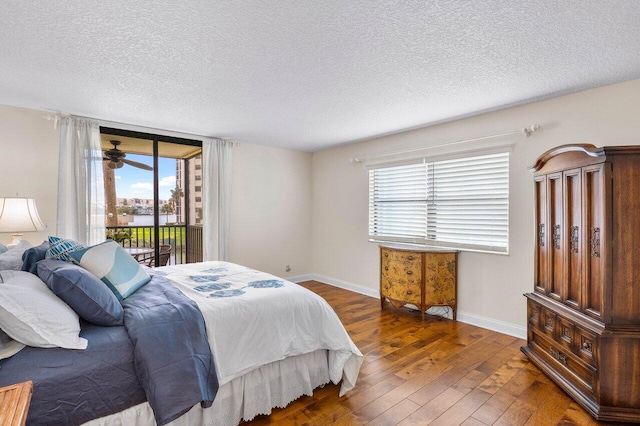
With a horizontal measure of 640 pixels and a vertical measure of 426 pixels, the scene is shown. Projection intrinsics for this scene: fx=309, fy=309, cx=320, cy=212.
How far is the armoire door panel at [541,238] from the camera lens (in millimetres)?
2646

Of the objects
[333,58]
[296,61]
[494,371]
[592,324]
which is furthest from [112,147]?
[592,324]

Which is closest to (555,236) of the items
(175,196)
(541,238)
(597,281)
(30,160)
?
(541,238)

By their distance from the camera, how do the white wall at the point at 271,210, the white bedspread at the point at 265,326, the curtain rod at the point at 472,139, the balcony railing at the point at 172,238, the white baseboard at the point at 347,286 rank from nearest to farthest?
the white bedspread at the point at 265,326 < the curtain rod at the point at 472,139 < the balcony railing at the point at 172,238 < the white baseboard at the point at 347,286 < the white wall at the point at 271,210

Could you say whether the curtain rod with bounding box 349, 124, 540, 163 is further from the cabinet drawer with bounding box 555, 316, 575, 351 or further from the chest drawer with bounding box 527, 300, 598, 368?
the cabinet drawer with bounding box 555, 316, 575, 351

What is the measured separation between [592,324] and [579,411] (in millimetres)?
584

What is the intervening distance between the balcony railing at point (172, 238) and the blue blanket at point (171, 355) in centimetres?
269

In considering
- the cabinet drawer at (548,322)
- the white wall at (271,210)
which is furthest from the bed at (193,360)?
the white wall at (271,210)

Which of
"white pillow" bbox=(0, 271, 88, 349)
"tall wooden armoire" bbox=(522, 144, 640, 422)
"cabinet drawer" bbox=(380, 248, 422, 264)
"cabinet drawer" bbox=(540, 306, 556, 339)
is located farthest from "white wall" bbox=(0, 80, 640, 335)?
"white pillow" bbox=(0, 271, 88, 349)

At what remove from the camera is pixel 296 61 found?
2295mm

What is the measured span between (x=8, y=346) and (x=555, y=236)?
357 cm

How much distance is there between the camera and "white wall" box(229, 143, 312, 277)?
498cm

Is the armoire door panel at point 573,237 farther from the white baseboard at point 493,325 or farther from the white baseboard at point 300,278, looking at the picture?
the white baseboard at point 300,278

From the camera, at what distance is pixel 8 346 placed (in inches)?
55.8

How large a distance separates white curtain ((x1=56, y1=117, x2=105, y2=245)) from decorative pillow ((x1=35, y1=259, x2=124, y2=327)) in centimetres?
223
